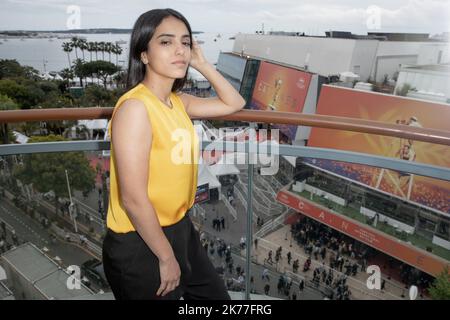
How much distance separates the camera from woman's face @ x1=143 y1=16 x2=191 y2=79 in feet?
2.72

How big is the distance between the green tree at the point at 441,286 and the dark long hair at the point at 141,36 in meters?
1.20

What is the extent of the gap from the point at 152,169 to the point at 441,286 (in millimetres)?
1198

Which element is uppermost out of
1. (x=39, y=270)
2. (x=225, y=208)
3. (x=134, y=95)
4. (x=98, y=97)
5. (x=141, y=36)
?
(x=141, y=36)

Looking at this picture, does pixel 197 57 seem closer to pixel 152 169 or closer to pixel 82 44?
pixel 152 169

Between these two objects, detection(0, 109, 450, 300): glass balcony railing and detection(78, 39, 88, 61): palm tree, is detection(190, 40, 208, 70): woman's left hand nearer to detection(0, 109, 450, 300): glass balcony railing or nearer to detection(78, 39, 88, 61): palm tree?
detection(0, 109, 450, 300): glass balcony railing

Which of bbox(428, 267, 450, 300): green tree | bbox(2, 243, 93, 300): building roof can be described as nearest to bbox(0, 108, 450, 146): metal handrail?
bbox(2, 243, 93, 300): building roof


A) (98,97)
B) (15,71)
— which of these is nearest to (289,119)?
(98,97)

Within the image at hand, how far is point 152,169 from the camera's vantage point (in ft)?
2.60

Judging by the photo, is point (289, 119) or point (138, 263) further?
point (289, 119)

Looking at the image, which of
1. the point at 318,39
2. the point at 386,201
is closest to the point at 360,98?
the point at 318,39

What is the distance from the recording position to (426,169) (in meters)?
1.17

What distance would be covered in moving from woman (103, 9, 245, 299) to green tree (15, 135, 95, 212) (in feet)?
1.46

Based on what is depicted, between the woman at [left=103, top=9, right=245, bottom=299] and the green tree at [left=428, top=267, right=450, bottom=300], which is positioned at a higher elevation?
the woman at [left=103, top=9, right=245, bottom=299]
